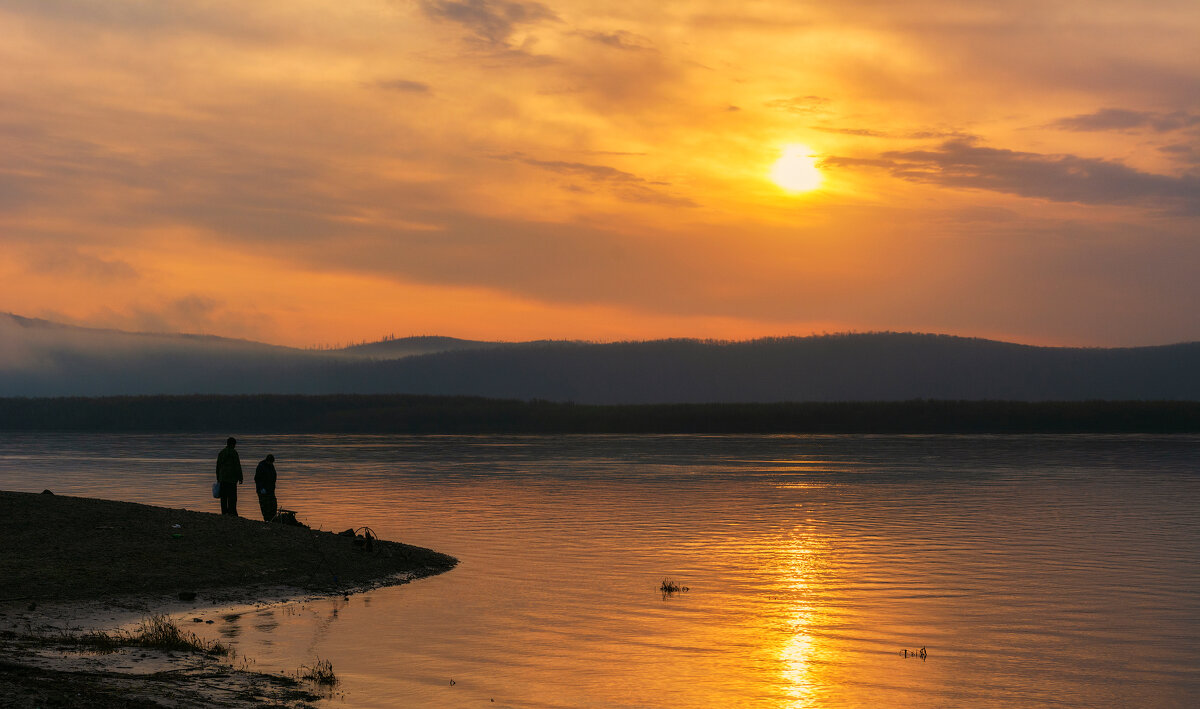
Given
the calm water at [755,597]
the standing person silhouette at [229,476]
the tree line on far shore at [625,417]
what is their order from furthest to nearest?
1. the tree line on far shore at [625,417]
2. the standing person silhouette at [229,476]
3. the calm water at [755,597]

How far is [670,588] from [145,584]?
1009cm

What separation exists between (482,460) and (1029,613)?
5649 centimetres

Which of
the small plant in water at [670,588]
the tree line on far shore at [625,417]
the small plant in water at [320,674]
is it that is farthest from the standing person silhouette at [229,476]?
the tree line on far shore at [625,417]

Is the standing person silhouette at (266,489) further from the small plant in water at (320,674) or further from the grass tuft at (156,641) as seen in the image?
the small plant in water at (320,674)

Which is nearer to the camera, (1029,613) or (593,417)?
(1029,613)

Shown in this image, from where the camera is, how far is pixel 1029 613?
2052 cm

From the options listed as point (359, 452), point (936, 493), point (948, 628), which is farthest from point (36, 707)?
point (359, 452)

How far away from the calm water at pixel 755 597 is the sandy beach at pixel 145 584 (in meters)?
1.15

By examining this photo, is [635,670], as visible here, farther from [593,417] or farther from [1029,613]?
[593,417]

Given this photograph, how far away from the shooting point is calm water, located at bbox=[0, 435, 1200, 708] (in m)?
15.3

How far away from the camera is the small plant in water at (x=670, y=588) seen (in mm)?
22481

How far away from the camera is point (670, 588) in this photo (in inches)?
894

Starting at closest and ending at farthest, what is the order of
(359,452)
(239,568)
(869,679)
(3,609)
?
1. (869,679)
2. (3,609)
3. (239,568)
4. (359,452)

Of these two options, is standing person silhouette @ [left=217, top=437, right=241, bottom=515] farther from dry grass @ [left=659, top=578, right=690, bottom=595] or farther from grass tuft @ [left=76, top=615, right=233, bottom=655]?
dry grass @ [left=659, top=578, right=690, bottom=595]
